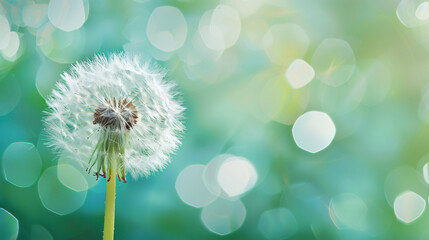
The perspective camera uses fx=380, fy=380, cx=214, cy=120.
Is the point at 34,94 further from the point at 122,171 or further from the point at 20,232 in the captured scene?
the point at 122,171

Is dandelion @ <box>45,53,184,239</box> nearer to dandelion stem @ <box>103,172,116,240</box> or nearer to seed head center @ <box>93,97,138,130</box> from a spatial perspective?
seed head center @ <box>93,97,138,130</box>

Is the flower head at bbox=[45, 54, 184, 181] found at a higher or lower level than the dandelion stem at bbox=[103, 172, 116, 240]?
higher

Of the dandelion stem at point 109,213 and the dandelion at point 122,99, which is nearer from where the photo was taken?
the dandelion stem at point 109,213

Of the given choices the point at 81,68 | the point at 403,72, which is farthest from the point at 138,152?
the point at 403,72

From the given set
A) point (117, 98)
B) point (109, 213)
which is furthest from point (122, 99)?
point (109, 213)

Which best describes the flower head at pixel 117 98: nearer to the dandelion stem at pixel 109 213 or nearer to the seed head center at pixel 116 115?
the seed head center at pixel 116 115

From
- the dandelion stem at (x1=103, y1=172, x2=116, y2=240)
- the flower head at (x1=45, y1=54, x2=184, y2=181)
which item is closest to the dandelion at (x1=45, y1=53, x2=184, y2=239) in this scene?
the flower head at (x1=45, y1=54, x2=184, y2=181)

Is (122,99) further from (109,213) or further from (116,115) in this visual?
(109,213)

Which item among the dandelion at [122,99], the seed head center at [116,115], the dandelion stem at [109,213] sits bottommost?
the dandelion stem at [109,213]

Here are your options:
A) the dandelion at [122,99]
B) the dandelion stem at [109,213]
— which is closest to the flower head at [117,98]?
the dandelion at [122,99]
